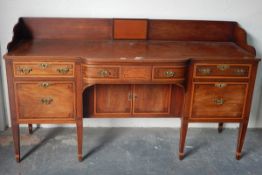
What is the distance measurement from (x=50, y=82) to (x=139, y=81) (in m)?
0.61

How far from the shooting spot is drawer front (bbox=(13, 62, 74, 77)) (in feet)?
7.20

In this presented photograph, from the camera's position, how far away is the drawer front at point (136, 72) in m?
2.22

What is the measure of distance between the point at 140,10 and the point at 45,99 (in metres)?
1.07

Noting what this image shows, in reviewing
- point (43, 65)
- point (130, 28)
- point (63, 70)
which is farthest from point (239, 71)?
point (43, 65)

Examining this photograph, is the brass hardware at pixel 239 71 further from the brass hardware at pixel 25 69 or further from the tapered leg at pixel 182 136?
the brass hardware at pixel 25 69

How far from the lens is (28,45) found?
2.46 metres

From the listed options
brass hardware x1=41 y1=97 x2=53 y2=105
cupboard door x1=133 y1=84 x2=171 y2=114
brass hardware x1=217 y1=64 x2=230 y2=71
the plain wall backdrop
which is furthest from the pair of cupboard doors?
the plain wall backdrop

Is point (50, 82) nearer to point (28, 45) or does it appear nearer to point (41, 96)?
point (41, 96)

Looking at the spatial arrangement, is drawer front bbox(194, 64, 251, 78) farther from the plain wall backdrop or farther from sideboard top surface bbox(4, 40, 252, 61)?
the plain wall backdrop

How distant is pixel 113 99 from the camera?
2.55 metres

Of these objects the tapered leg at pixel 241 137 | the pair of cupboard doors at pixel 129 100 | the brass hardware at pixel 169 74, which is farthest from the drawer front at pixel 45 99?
the tapered leg at pixel 241 137

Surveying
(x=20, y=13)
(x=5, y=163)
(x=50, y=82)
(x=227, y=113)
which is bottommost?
(x=5, y=163)

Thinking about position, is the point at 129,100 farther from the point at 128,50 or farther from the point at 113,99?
the point at 128,50

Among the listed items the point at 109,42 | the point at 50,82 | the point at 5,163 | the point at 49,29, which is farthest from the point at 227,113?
the point at 5,163
